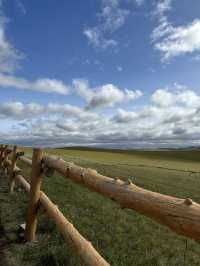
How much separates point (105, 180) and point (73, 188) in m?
8.71

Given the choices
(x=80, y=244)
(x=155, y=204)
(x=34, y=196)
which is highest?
(x=155, y=204)

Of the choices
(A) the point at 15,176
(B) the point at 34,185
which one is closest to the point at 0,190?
(A) the point at 15,176

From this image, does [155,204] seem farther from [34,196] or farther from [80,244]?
[34,196]

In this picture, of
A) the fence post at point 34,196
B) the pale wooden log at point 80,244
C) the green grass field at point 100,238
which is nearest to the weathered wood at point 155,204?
the pale wooden log at point 80,244

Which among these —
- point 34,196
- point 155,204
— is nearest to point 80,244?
point 155,204

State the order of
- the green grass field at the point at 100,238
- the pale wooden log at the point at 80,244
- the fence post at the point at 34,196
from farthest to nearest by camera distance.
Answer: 1. the fence post at the point at 34,196
2. the green grass field at the point at 100,238
3. the pale wooden log at the point at 80,244

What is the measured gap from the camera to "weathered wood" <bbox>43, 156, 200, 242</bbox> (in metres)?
2.16

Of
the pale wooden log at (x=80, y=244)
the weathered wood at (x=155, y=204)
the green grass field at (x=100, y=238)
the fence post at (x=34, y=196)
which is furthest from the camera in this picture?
the fence post at (x=34, y=196)

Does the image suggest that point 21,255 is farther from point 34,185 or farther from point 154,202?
point 154,202

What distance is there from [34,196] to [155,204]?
3.83 m

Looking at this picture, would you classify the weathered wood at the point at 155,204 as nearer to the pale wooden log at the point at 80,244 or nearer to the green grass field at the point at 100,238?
the pale wooden log at the point at 80,244

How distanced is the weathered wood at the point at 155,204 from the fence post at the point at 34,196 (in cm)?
198

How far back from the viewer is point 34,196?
581cm

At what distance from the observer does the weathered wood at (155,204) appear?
216cm
